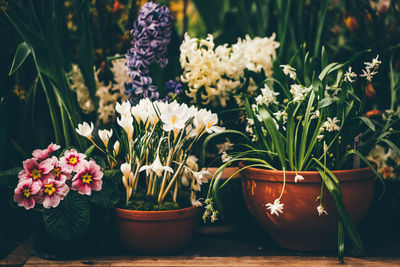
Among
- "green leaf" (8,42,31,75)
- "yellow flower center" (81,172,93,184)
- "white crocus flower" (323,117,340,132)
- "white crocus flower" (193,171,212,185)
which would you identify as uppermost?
"green leaf" (8,42,31,75)

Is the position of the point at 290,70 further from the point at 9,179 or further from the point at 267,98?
the point at 9,179

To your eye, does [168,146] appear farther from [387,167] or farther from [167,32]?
[387,167]

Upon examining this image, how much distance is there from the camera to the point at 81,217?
1007 mm

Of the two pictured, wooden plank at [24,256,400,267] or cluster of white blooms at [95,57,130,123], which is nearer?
wooden plank at [24,256,400,267]

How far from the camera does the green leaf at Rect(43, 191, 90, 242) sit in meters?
0.99

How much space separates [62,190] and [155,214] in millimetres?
251

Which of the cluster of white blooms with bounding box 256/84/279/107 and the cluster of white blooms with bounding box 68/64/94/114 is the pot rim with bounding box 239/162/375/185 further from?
the cluster of white blooms with bounding box 68/64/94/114

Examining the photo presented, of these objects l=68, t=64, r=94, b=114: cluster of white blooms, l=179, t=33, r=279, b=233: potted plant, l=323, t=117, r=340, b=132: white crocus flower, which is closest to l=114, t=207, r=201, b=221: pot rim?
l=179, t=33, r=279, b=233: potted plant

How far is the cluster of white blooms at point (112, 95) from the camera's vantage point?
139 centimetres

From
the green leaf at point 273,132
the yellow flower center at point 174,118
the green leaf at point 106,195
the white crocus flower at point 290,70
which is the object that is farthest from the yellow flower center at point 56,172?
the white crocus flower at point 290,70

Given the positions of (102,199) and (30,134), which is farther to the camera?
(30,134)

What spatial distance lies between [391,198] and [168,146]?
2.83ft

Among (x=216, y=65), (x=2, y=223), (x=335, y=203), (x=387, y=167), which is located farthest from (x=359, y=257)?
(x=2, y=223)

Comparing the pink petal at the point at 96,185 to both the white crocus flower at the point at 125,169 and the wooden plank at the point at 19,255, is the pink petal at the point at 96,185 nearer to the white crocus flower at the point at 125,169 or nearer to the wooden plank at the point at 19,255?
the white crocus flower at the point at 125,169
